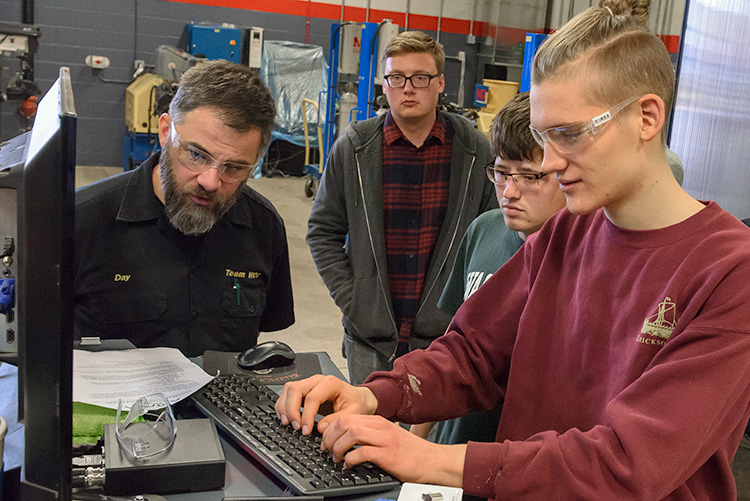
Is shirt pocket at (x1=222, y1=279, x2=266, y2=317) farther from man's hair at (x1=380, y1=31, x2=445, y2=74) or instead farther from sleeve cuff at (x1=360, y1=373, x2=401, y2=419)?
man's hair at (x1=380, y1=31, x2=445, y2=74)

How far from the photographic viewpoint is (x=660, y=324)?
948 millimetres

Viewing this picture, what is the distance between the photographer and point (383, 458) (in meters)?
0.98

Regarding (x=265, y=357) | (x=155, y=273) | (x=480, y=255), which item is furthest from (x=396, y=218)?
(x=265, y=357)

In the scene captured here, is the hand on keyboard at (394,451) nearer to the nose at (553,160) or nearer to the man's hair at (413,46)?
the nose at (553,160)

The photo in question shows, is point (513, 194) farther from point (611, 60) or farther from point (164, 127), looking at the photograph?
point (164, 127)

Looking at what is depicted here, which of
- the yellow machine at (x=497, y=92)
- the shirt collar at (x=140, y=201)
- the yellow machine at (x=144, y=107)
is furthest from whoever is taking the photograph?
the yellow machine at (x=497, y=92)

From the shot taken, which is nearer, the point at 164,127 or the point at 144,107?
the point at 164,127

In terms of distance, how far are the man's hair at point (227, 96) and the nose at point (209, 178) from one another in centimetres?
11

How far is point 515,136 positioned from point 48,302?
1147mm

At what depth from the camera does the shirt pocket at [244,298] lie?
1.78 metres

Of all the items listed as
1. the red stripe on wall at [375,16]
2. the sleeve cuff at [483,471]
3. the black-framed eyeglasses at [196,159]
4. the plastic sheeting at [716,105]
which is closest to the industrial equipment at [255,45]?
the red stripe on wall at [375,16]

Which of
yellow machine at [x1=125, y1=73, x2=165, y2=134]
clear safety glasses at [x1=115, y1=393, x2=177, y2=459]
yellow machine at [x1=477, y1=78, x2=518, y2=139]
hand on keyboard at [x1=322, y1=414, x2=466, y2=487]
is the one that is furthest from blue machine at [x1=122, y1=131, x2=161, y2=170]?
hand on keyboard at [x1=322, y1=414, x2=466, y2=487]

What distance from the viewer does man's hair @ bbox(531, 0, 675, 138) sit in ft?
3.19

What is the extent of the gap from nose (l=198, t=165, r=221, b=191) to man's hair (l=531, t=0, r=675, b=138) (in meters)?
0.86
